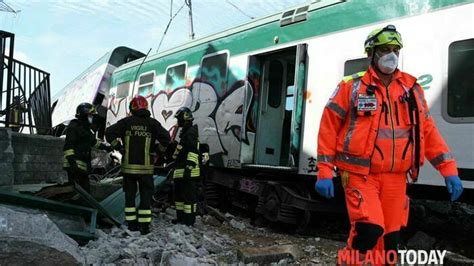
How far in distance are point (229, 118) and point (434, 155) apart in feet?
14.6

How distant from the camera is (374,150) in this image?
9.90 feet

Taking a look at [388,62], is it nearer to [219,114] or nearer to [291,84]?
[291,84]

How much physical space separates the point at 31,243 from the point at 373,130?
245cm

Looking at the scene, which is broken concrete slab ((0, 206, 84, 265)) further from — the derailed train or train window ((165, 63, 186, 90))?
train window ((165, 63, 186, 90))

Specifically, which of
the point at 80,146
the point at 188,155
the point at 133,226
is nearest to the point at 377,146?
the point at 133,226

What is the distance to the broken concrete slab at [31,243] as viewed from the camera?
3.22m

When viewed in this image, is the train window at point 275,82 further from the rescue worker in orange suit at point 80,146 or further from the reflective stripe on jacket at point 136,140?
the rescue worker in orange suit at point 80,146

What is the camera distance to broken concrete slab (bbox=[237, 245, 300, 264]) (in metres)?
4.34

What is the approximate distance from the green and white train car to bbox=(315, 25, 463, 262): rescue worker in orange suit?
1.80 metres

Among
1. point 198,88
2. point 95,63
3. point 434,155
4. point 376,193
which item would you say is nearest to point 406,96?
point 434,155

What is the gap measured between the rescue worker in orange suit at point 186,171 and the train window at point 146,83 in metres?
3.52

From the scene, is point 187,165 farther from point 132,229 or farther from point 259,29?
point 259,29

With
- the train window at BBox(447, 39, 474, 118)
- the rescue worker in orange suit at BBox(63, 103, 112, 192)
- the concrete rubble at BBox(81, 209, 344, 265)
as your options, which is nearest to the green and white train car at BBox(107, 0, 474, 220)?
the train window at BBox(447, 39, 474, 118)

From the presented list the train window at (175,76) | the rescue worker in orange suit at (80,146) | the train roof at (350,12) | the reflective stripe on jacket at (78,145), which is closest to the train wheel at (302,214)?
the train roof at (350,12)
